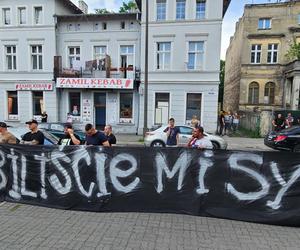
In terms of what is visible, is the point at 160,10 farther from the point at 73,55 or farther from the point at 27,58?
the point at 27,58

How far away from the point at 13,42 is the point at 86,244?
2074 cm

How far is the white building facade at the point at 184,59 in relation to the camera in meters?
17.6

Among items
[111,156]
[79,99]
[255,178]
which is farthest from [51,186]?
[79,99]

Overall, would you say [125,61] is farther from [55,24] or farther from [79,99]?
[55,24]

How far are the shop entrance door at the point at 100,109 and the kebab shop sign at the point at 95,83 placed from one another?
1347mm

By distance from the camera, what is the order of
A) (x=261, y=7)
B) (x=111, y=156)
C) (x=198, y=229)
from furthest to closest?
(x=261, y=7), (x=111, y=156), (x=198, y=229)

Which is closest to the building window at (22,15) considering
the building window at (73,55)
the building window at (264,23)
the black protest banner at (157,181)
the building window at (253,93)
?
the building window at (73,55)

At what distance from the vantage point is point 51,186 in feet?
16.2

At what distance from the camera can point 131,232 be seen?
3822mm

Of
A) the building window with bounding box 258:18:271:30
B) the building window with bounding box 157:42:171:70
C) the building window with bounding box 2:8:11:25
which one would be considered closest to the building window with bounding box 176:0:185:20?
the building window with bounding box 157:42:171:70

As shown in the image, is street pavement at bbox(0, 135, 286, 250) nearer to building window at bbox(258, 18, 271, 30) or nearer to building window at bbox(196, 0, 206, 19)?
building window at bbox(196, 0, 206, 19)

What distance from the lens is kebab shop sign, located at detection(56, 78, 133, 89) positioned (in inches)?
716

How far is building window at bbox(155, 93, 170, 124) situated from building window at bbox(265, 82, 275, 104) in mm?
18094

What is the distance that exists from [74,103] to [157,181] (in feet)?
55.3
